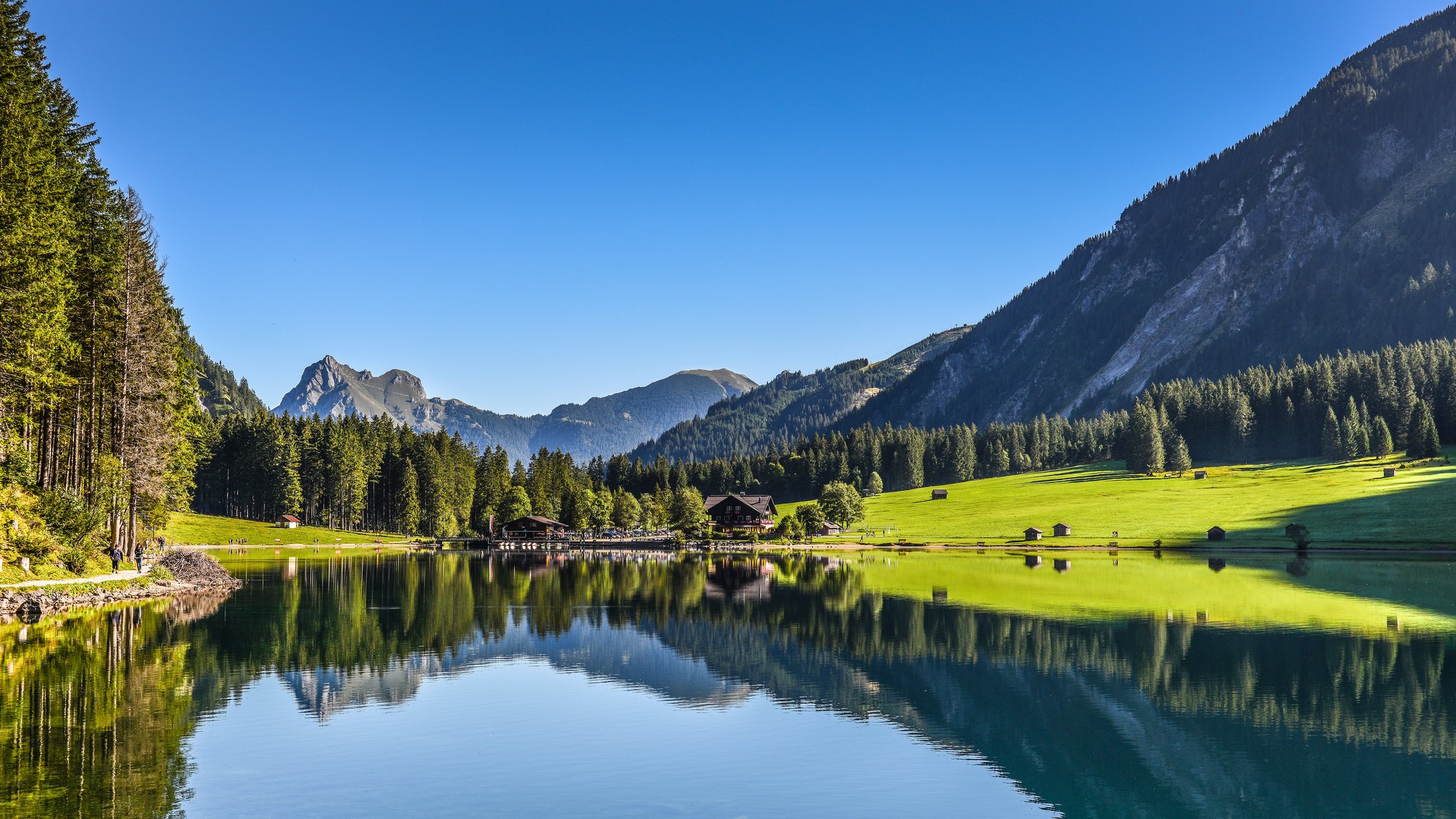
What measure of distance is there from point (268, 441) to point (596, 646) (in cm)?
12440

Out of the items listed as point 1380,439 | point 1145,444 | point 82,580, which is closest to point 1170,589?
point 82,580

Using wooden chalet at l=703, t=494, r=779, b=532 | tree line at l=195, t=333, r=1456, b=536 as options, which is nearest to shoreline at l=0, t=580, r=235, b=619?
tree line at l=195, t=333, r=1456, b=536

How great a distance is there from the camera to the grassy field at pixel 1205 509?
101 m

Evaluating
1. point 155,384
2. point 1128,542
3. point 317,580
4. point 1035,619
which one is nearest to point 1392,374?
point 1128,542

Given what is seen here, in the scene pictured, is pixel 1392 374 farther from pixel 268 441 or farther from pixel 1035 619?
pixel 268 441

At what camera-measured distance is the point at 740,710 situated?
1080 inches

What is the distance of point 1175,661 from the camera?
33.4 m

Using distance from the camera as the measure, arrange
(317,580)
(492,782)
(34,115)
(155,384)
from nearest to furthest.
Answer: (492,782), (34,115), (155,384), (317,580)

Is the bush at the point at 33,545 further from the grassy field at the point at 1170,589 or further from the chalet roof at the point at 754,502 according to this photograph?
the chalet roof at the point at 754,502

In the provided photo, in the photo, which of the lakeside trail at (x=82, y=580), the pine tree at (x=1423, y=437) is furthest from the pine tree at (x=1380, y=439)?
the lakeside trail at (x=82, y=580)

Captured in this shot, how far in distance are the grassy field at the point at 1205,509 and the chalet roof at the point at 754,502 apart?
1702cm

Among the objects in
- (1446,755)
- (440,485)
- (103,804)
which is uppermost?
(440,485)

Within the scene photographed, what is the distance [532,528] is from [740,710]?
447 feet

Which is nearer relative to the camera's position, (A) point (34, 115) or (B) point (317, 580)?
(A) point (34, 115)
